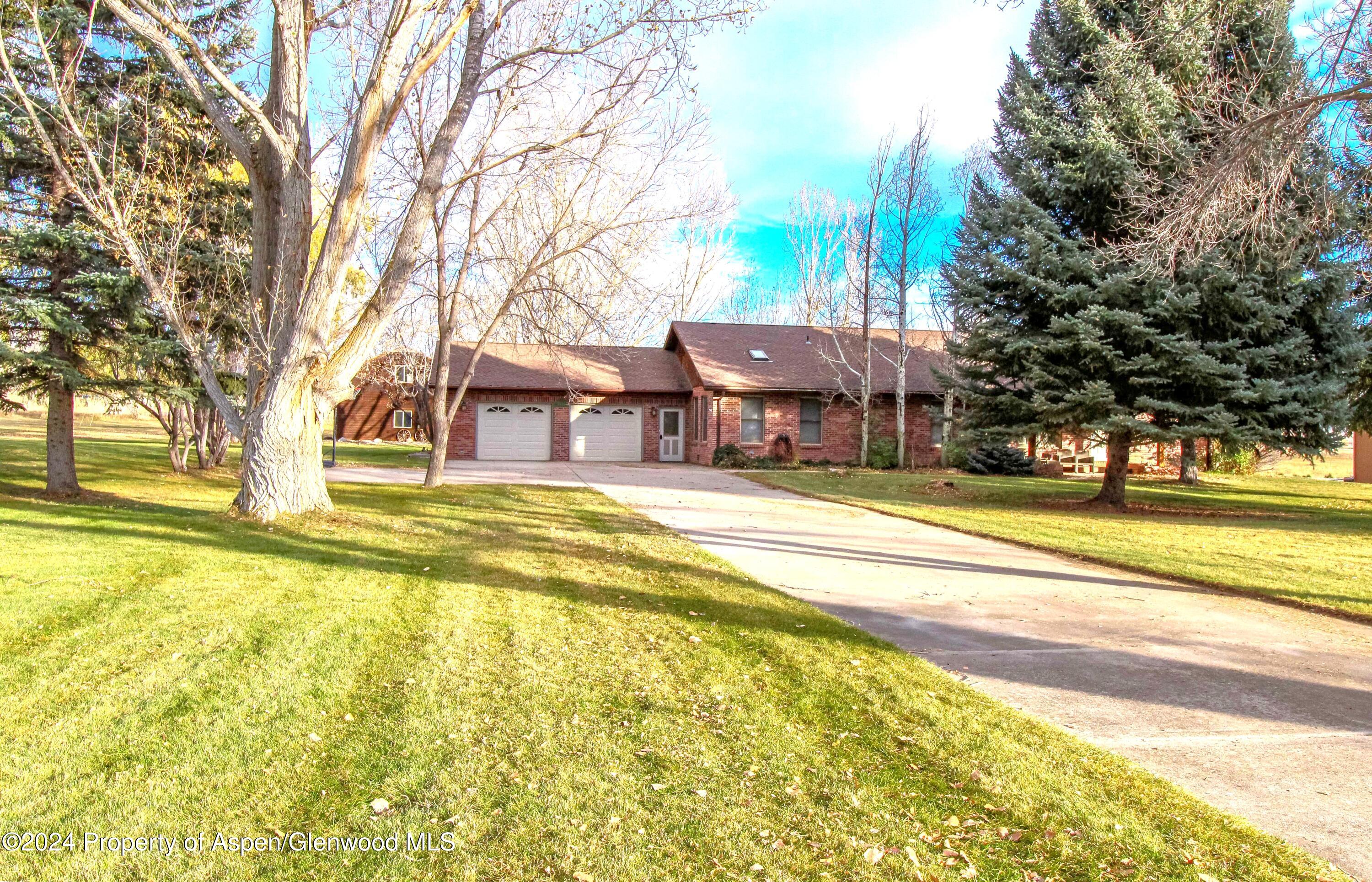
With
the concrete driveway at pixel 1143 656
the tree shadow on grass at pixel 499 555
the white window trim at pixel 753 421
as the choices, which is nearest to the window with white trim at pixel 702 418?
the white window trim at pixel 753 421

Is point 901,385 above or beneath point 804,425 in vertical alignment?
above

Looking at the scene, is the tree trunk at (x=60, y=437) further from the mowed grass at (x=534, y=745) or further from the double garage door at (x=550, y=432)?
the double garage door at (x=550, y=432)

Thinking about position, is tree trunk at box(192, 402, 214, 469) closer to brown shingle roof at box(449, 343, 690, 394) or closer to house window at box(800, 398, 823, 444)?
brown shingle roof at box(449, 343, 690, 394)

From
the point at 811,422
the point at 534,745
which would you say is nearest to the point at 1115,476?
the point at 811,422

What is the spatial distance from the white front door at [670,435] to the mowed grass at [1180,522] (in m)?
6.13

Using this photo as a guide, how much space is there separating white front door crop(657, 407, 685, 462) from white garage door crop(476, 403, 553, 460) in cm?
359

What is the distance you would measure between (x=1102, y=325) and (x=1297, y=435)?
3.96 metres

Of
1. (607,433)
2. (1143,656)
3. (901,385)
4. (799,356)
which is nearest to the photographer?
(1143,656)

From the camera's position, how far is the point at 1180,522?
1319 cm

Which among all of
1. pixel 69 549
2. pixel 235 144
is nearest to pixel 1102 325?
pixel 235 144

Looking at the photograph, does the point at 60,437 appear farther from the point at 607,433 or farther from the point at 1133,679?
the point at 607,433

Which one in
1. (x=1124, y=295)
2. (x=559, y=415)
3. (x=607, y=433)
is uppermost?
(x=1124, y=295)

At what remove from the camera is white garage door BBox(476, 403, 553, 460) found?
2598cm

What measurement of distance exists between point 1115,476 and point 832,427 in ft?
37.8
